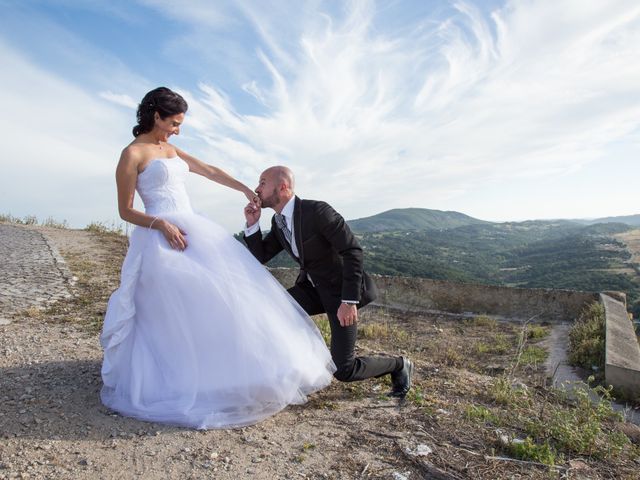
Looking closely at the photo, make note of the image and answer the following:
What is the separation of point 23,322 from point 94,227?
10.9 m

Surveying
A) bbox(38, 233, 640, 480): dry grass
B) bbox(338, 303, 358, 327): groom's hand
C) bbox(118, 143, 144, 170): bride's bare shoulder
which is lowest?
bbox(38, 233, 640, 480): dry grass

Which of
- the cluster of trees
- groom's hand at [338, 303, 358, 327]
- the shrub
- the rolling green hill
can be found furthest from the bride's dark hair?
the cluster of trees

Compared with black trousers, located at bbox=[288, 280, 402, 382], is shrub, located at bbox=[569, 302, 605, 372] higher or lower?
→ lower

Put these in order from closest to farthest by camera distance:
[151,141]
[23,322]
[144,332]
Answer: [144,332]
[151,141]
[23,322]

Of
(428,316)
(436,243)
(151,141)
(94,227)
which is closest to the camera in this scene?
(151,141)

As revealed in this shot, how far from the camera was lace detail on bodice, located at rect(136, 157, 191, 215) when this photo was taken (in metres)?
3.16

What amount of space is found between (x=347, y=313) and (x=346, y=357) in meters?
0.35

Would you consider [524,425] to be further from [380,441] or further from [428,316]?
[428,316]

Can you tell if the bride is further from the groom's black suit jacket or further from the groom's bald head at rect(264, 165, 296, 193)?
the groom's bald head at rect(264, 165, 296, 193)

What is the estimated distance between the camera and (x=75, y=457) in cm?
239

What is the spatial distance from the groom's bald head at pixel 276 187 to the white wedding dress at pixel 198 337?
0.49 meters

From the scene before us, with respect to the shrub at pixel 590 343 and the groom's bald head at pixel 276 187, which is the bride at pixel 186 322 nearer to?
the groom's bald head at pixel 276 187

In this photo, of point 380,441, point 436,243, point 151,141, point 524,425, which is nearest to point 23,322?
point 151,141

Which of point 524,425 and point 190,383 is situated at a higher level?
point 190,383
